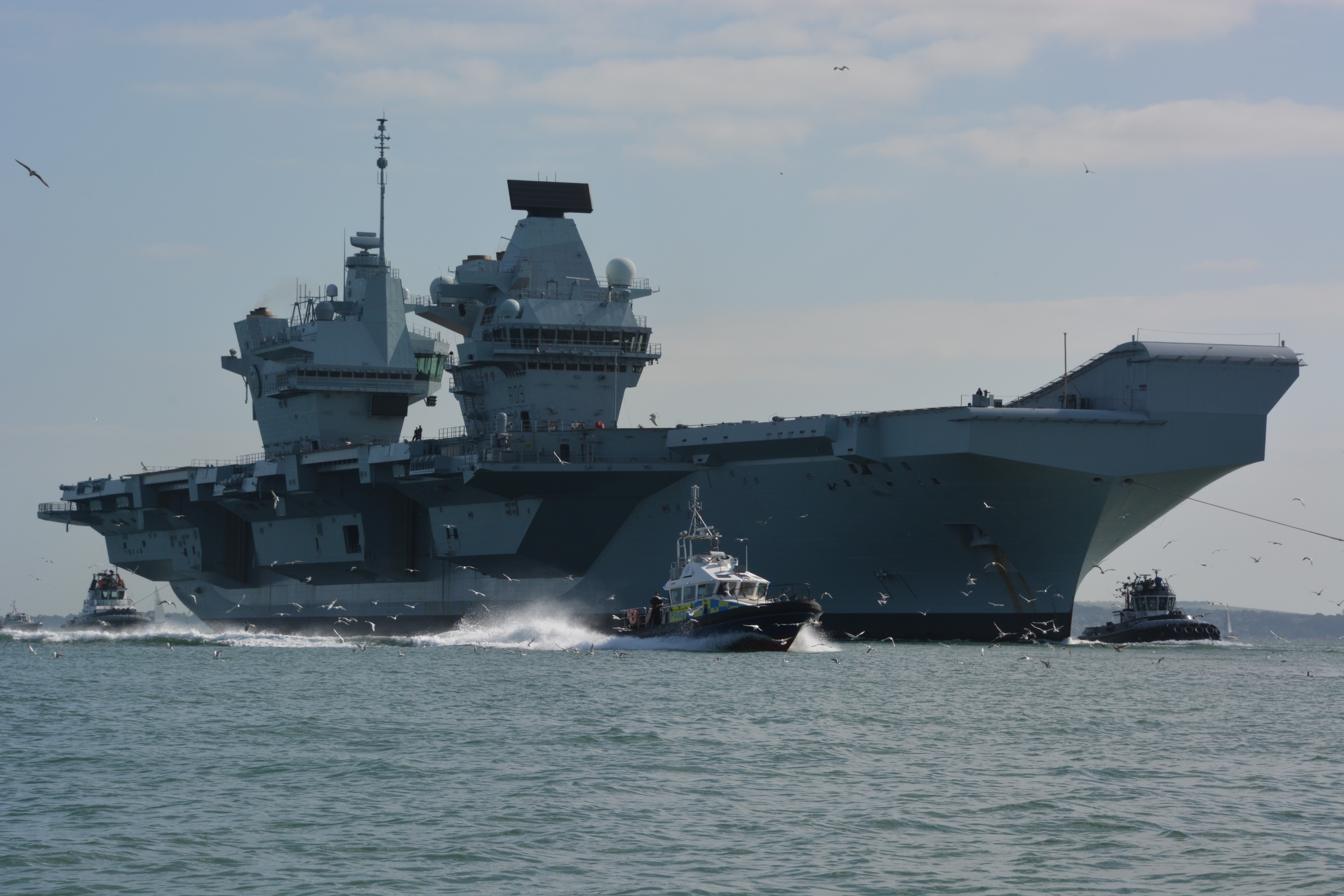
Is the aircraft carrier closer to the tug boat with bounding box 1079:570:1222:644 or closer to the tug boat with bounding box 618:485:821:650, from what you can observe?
the tug boat with bounding box 618:485:821:650

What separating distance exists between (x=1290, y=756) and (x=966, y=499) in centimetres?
1794

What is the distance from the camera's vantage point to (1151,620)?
5419 cm

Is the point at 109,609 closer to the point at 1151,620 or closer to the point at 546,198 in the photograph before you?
the point at 546,198

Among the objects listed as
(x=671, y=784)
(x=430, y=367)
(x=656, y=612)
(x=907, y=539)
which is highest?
(x=430, y=367)

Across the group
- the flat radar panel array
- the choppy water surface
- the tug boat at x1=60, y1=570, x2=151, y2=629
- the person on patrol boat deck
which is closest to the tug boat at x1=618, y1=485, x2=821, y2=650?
the person on patrol boat deck

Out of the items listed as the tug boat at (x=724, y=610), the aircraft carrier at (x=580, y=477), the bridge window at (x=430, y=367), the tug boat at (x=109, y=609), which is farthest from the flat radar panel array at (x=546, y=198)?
the tug boat at (x=109, y=609)

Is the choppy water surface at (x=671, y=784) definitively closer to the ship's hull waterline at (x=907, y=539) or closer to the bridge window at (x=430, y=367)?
the ship's hull waterline at (x=907, y=539)

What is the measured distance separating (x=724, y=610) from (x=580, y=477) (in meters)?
8.40

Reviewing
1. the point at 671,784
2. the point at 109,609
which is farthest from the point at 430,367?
Result: the point at 671,784

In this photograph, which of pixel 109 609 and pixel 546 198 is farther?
pixel 109 609

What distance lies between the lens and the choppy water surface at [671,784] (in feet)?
47.1

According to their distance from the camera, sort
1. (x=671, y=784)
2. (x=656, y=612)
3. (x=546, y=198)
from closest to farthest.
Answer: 1. (x=671, y=784)
2. (x=656, y=612)
3. (x=546, y=198)

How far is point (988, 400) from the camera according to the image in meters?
39.7

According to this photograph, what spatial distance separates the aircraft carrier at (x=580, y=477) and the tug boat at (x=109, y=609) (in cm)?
110
